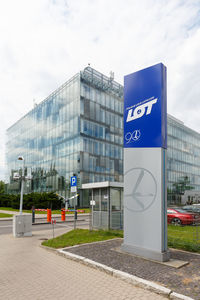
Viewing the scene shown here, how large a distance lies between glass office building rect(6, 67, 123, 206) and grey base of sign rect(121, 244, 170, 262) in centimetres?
2977

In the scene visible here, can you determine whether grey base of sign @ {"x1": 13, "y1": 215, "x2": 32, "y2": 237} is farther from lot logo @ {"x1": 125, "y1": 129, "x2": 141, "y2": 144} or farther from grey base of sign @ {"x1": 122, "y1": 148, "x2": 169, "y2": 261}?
lot logo @ {"x1": 125, "y1": 129, "x2": 141, "y2": 144}

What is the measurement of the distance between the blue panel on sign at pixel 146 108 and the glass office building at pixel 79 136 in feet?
97.2

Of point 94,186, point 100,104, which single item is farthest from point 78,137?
point 94,186

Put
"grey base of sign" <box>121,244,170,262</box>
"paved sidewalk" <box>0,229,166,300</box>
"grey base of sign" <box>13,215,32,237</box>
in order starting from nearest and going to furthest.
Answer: "paved sidewalk" <box>0,229,166,300</box>
"grey base of sign" <box>121,244,170,262</box>
"grey base of sign" <box>13,215,32,237</box>

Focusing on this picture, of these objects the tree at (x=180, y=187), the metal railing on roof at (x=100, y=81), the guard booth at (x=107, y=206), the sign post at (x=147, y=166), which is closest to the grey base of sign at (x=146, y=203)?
the sign post at (x=147, y=166)

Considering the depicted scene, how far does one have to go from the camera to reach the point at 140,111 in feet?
27.3

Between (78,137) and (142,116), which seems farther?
(78,137)

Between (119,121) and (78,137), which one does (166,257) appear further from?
(119,121)

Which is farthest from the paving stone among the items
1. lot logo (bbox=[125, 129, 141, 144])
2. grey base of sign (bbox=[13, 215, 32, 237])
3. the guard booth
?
grey base of sign (bbox=[13, 215, 32, 237])

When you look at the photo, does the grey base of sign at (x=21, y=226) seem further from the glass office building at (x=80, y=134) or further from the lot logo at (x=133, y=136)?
the glass office building at (x=80, y=134)

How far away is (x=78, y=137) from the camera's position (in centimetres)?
3875

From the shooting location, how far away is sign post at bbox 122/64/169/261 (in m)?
7.41

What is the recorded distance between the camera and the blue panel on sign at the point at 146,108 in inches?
304

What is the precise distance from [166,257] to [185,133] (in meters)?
61.7
